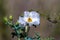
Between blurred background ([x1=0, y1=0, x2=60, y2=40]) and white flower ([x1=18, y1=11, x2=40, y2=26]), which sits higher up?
white flower ([x1=18, y1=11, x2=40, y2=26])

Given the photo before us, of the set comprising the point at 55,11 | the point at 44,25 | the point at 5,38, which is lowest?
the point at 5,38

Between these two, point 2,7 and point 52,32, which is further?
point 2,7

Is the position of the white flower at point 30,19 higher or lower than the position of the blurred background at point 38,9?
higher

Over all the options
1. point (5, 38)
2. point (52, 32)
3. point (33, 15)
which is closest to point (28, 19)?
point (33, 15)

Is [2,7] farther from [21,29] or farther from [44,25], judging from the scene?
[21,29]

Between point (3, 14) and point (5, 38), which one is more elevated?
point (3, 14)

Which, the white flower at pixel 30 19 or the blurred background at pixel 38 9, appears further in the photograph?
the blurred background at pixel 38 9

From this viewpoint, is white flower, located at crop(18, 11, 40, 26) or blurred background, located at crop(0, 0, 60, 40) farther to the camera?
blurred background, located at crop(0, 0, 60, 40)

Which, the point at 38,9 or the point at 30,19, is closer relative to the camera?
the point at 30,19
